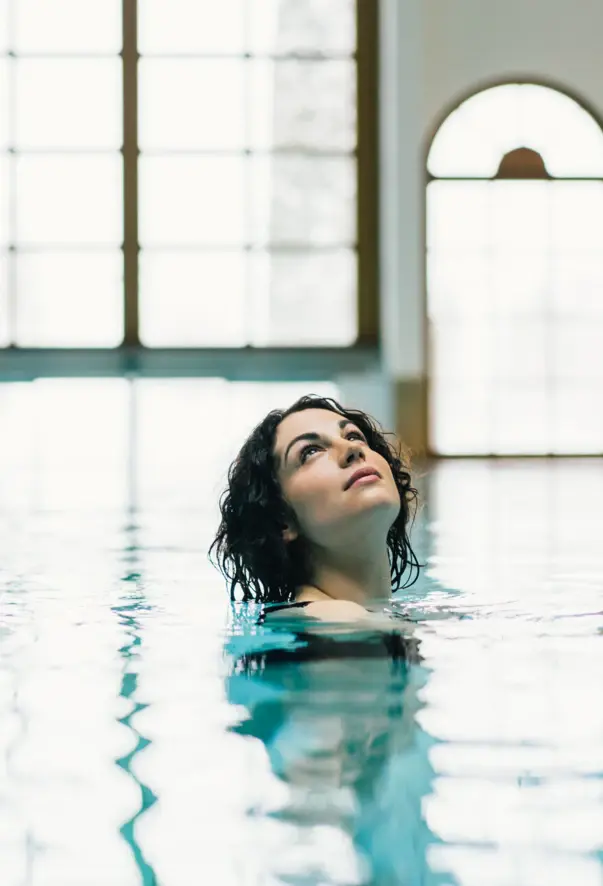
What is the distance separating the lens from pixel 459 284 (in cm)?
1152

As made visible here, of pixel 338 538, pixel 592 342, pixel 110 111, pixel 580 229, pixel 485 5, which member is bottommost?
pixel 338 538

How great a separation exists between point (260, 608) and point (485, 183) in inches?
322

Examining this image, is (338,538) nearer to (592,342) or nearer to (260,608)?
(260,608)

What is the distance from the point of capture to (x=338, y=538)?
3.32m

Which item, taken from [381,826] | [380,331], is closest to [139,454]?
[380,331]

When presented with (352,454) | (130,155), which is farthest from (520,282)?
(352,454)

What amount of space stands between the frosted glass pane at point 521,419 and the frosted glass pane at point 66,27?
4220mm

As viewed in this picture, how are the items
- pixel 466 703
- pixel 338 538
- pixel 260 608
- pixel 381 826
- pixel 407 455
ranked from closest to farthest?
pixel 381 826 < pixel 466 703 < pixel 338 538 < pixel 260 608 < pixel 407 455

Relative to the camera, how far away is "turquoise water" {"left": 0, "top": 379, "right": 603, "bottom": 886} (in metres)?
1.68

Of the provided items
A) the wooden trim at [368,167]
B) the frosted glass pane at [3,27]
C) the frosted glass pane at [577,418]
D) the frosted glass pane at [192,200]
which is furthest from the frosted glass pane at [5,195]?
the frosted glass pane at [577,418]

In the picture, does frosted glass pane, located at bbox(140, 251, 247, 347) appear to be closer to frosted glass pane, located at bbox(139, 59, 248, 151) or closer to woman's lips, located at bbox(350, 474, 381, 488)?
frosted glass pane, located at bbox(139, 59, 248, 151)

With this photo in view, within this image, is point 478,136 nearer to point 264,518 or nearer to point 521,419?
point 521,419

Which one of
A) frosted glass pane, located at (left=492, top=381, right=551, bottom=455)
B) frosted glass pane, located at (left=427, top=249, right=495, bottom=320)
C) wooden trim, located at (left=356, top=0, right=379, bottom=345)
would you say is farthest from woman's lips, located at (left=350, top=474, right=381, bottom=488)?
wooden trim, located at (left=356, top=0, right=379, bottom=345)

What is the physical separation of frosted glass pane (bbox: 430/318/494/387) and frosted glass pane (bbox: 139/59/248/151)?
2351 mm
